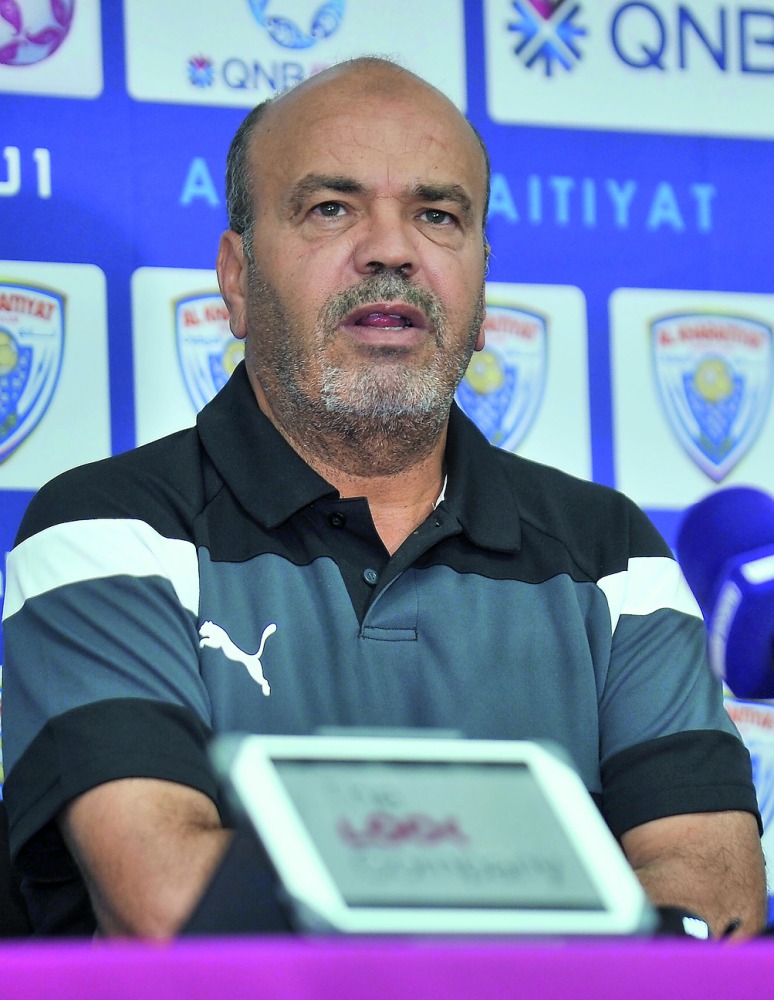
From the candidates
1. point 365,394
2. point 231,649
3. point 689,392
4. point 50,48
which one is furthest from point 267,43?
point 231,649

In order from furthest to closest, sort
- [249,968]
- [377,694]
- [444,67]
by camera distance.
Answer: [444,67]
[377,694]
[249,968]

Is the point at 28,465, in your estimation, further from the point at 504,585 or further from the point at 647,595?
the point at 647,595

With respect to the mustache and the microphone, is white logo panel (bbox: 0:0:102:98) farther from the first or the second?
the microphone

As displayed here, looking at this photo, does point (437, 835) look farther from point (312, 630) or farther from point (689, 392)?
point (689, 392)

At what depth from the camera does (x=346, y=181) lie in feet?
6.92

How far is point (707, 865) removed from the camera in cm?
168

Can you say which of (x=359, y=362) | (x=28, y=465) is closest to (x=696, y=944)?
(x=359, y=362)

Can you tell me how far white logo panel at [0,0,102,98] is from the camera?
238cm

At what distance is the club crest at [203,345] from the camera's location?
240cm

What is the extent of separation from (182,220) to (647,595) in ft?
3.07

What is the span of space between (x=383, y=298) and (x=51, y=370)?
1.92ft

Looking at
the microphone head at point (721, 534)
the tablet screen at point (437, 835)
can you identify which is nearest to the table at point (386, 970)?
the tablet screen at point (437, 835)

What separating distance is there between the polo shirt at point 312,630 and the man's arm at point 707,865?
0.07 ft

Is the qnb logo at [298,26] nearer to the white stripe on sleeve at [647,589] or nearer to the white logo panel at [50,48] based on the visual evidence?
the white logo panel at [50,48]
